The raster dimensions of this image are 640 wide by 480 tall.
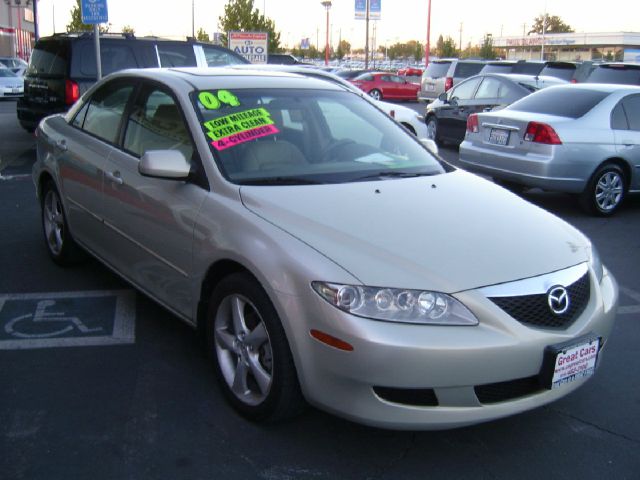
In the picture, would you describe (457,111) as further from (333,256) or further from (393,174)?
(333,256)

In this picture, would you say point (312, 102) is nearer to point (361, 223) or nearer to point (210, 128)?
point (210, 128)

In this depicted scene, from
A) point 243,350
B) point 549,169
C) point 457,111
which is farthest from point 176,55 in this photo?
point 243,350

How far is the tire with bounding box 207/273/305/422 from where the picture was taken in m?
3.16

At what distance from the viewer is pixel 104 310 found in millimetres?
4938

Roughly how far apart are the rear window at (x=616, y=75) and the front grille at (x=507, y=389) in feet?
48.0

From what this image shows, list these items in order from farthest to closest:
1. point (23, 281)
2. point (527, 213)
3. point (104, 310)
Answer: point (23, 281)
point (104, 310)
point (527, 213)

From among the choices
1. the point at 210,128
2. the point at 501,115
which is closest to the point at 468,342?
the point at 210,128

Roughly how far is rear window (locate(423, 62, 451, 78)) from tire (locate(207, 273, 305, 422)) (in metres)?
22.1

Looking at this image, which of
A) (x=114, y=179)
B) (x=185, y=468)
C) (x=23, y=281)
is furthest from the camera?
(x=23, y=281)

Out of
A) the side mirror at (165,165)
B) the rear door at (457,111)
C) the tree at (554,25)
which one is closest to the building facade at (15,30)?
the rear door at (457,111)

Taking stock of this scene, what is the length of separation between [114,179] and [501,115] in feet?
18.5

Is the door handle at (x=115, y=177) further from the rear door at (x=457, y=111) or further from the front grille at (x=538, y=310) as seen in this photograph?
the rear door at (x=457, y=111)

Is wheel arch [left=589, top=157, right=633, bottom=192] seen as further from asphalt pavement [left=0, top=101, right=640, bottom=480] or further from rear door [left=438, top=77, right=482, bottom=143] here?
rear door [left=438, top=77, right=482, bottom=143]

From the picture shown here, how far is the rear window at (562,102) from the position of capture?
28.4ft
